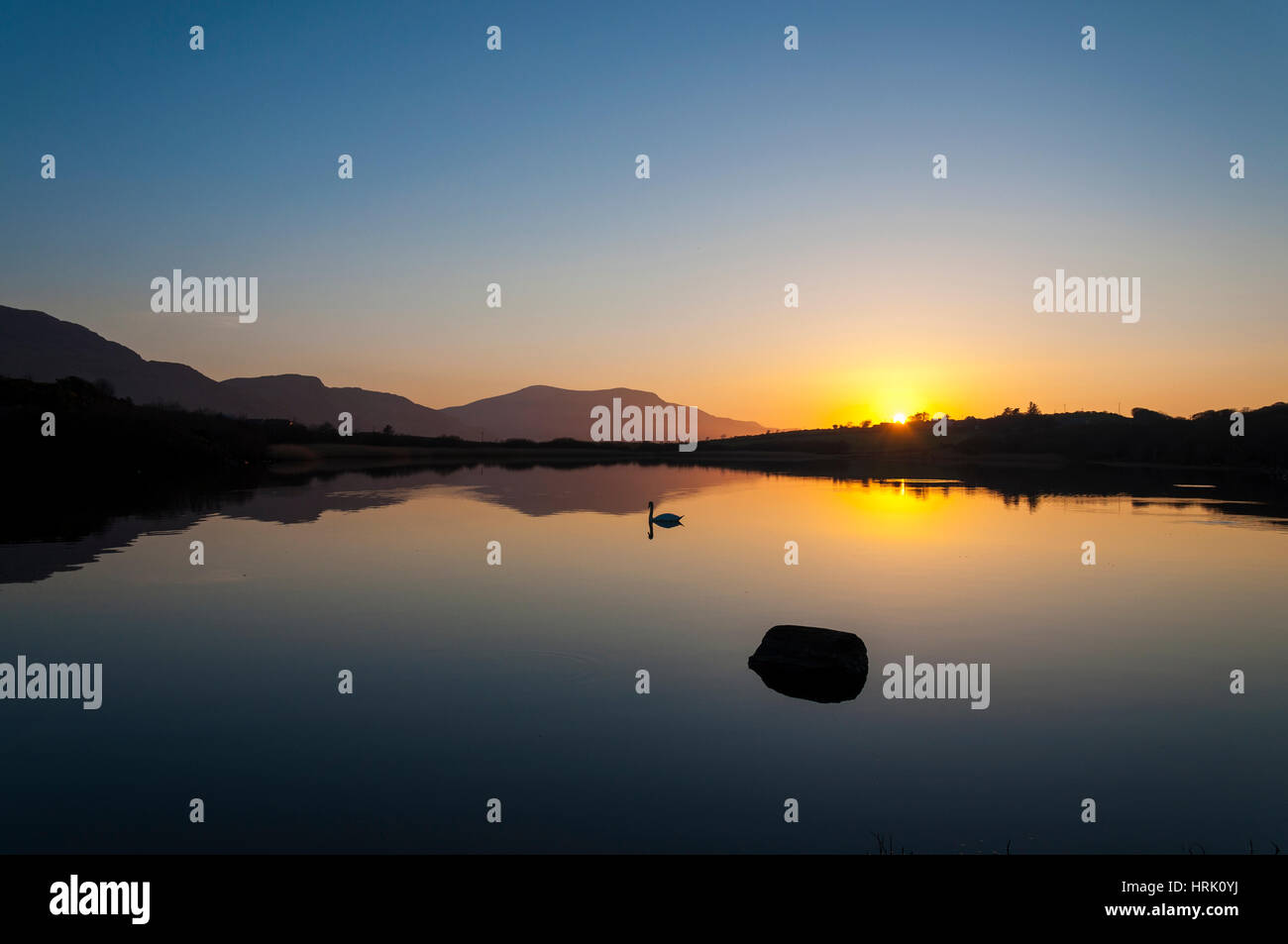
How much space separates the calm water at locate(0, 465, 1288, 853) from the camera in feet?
19.5

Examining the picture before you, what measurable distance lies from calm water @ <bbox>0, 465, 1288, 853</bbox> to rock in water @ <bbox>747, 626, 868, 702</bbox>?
249 mm

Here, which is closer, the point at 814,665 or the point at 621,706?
the point at 621,706

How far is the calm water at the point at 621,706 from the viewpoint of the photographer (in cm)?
594

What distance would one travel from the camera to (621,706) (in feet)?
27.8

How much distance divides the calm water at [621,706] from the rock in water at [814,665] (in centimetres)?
25

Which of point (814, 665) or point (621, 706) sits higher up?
point (814, 665)

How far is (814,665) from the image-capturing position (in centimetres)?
904

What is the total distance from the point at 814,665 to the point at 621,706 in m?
2.34

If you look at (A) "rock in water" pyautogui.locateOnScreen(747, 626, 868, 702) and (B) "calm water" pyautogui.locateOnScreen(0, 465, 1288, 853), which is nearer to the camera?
(B) "calm water" pyautogui.locateOnScreen(0, 465, 1288, 853)

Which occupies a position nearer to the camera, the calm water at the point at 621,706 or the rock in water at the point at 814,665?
the calm water at the point at 621,706

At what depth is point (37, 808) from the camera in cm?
603

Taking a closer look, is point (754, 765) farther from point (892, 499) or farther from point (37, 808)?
point (892, 499)
